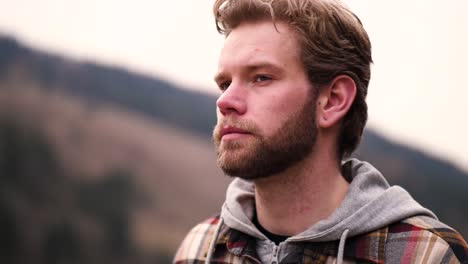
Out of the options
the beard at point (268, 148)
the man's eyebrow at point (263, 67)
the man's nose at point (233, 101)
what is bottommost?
the beard at point (268, 148)

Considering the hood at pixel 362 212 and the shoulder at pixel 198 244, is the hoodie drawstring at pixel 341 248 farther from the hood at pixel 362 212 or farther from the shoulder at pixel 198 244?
the shoulder at pixel 198 244

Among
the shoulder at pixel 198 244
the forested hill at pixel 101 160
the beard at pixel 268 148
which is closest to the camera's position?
the beard at pixel 268 148

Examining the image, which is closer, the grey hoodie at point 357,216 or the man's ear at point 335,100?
the grey hoodie at point 357,216

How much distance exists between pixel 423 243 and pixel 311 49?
0.71m

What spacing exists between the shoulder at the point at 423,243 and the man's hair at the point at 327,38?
373mm

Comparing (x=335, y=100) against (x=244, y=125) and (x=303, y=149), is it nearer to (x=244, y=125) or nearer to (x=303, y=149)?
(x=303, y=149)

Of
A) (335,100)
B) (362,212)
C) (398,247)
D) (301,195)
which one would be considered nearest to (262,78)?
(335,100)

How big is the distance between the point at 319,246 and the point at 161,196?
1.84 m

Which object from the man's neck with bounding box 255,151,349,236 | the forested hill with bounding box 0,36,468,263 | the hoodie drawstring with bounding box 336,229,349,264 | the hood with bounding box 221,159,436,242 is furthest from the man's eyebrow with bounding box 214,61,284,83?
the forested hill with bounding box 0,36,468,263

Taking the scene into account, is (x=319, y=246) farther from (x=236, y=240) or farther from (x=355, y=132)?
(x=355, y=132)

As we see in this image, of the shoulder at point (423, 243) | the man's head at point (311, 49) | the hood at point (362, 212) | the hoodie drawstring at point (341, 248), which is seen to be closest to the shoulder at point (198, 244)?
the hood at point (362, 212)

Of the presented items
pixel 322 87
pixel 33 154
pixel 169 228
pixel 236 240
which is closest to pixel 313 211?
pixel 236 240

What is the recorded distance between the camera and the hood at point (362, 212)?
162cm

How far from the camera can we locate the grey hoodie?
1.62 metres
